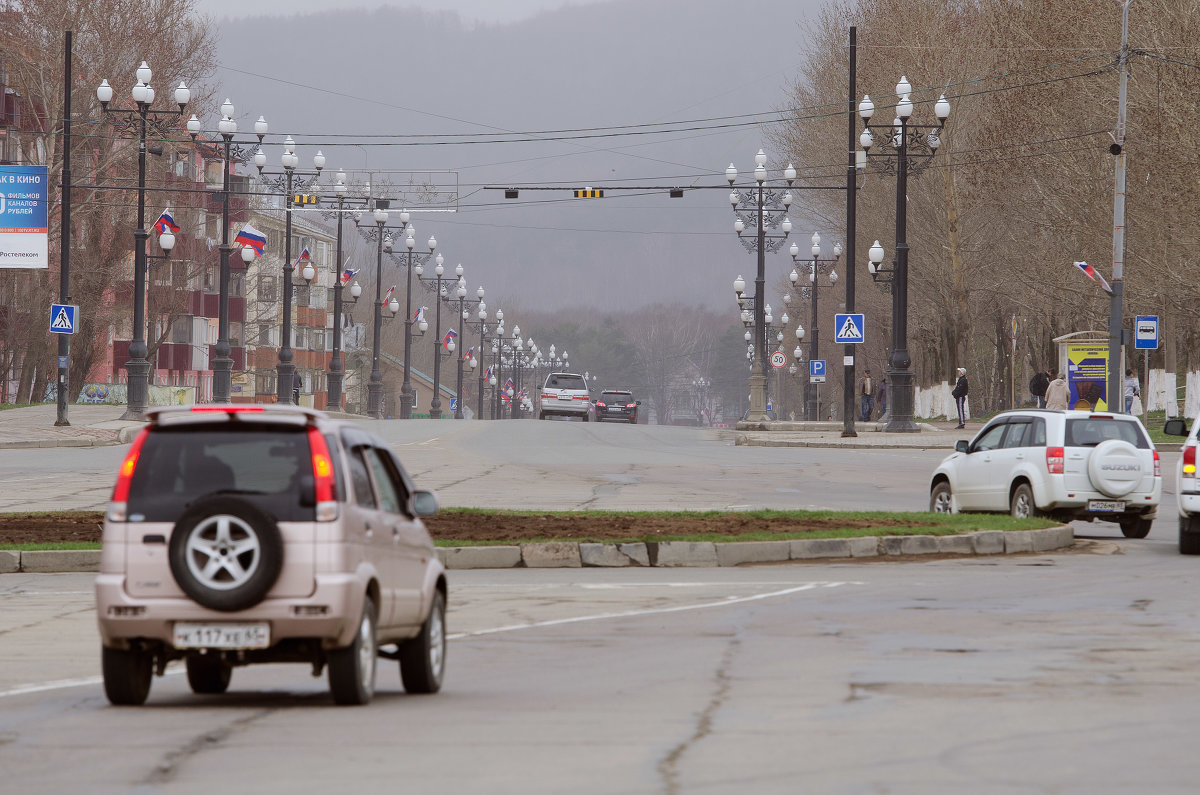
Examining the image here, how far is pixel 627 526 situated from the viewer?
19.2 metres

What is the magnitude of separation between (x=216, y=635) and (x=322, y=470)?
928mm

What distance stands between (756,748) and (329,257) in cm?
14518

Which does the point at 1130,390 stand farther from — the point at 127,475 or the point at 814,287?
the point at 127,475

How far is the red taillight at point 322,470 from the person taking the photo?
8.10 meters

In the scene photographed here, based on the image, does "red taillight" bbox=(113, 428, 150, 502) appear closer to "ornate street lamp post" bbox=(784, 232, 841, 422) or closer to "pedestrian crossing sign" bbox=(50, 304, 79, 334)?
"pedestrian crossing sign" bbox=(50, 304, 79, 334)

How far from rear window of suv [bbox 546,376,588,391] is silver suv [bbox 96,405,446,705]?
2636 inches

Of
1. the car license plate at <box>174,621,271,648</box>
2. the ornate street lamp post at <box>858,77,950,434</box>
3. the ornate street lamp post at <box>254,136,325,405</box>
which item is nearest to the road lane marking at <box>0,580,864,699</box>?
the car license plate at <box>174,621,271,648</box>

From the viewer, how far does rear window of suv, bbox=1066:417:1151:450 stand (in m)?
20.3

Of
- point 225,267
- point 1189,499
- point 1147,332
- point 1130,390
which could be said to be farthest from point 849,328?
point 1189,499

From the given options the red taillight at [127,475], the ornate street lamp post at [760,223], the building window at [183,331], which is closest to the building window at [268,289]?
the building window at [183,331]

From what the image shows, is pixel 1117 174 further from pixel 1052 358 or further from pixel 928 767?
pixel 928 767

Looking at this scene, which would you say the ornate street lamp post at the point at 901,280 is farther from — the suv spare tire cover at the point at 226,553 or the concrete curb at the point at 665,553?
the suv spare tire cover at the point at 226,553

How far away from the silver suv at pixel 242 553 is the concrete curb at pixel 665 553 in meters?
8.53

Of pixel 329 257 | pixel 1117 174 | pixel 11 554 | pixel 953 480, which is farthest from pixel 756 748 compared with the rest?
pixel 329 257
